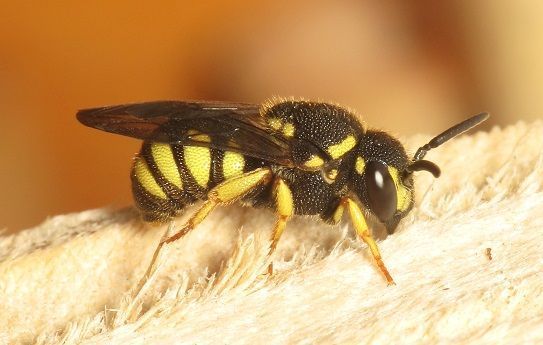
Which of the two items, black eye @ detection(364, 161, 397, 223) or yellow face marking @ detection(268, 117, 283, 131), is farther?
yellow face marking @ detection(268, 117, 283, 131)

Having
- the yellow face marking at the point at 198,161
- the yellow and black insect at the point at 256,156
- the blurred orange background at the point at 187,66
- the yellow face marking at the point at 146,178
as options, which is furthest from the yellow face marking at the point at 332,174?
the blurred orange background at the point at 187,66

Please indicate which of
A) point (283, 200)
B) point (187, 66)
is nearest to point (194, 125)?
point (283, 200)

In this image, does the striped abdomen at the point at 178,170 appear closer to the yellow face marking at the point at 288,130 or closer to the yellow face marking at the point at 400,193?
the yellow face marking at the point at 288,130

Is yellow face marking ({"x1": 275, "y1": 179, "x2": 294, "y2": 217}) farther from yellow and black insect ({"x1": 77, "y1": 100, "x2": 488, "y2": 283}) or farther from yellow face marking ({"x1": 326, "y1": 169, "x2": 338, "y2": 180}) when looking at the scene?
yellow face marking ({"x1": 326, "y1": 169, "x2": 338, "y2": 180})

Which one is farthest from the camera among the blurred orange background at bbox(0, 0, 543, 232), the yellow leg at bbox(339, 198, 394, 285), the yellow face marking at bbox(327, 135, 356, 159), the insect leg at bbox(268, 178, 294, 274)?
the blurred orange background at bbox(0, 0, 543, 232)

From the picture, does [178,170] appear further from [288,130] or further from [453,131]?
[453,131]

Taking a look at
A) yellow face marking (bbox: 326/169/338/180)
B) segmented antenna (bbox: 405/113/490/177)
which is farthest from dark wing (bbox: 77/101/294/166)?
segmented antenna (bbox: 405/113/490/177)

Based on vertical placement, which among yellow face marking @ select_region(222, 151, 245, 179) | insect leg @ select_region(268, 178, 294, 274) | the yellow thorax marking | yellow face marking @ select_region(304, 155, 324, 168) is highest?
the yellow thorax marking

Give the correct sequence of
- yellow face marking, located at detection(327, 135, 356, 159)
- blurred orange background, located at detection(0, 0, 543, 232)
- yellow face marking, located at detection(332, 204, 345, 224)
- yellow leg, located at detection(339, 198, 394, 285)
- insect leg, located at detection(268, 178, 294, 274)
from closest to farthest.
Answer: yellow leg, located at detection(339, 198, 394, 285), insect leg, located at detection(268, 178, 294, 274), yellow face marking, located at detection(332, 204, 345, 224), yellow face marking, located at detection(327, 135, 356, 159), blurred orange background, located at detection(0, 0, 543, 232)
